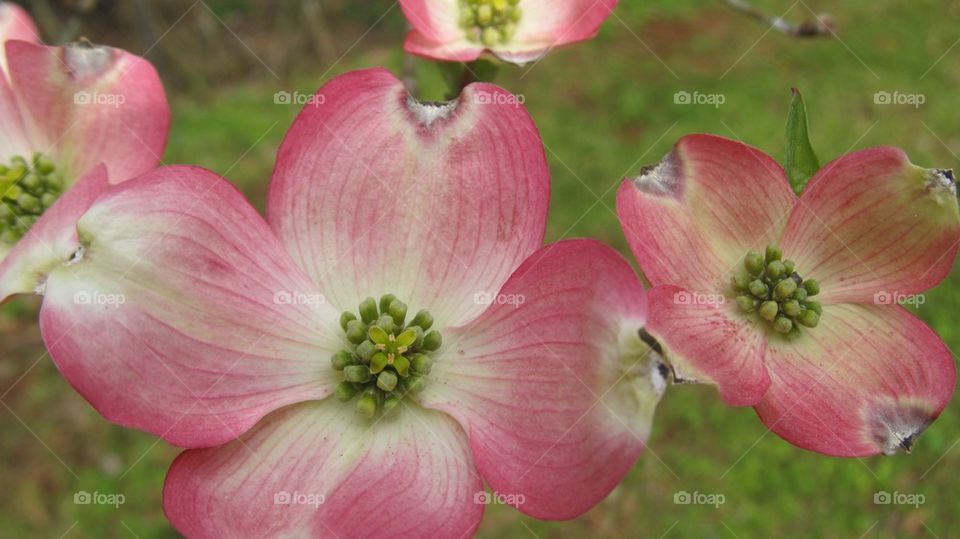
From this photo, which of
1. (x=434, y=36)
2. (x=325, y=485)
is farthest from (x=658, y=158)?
(x=325, y=485)

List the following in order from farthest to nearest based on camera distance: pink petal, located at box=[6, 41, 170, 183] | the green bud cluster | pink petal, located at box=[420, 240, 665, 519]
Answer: the green bud cluster
pink petal, located at box=[6, 41, 170, 183]
pink petal, located at box=[420, 240, 665, 519]

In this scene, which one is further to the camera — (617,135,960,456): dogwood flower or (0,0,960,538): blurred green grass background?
(0,0,960,538): blurred green grass background

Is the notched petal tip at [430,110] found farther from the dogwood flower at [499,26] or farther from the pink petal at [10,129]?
the pink petal at [10,129]

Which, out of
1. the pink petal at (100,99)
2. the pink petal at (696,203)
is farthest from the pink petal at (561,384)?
the pink petal at (100,99)

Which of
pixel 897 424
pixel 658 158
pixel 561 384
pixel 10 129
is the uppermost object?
pixel 10 129

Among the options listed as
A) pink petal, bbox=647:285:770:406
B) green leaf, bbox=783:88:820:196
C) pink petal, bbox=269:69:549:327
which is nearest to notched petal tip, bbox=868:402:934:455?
pink petal, bbox=647:285:770:406

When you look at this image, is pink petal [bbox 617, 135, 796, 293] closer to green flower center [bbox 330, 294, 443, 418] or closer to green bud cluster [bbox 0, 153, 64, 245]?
green flower center [bbox 330, 294, 443, 418]

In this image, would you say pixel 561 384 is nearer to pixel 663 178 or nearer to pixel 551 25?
pixel 663 178
